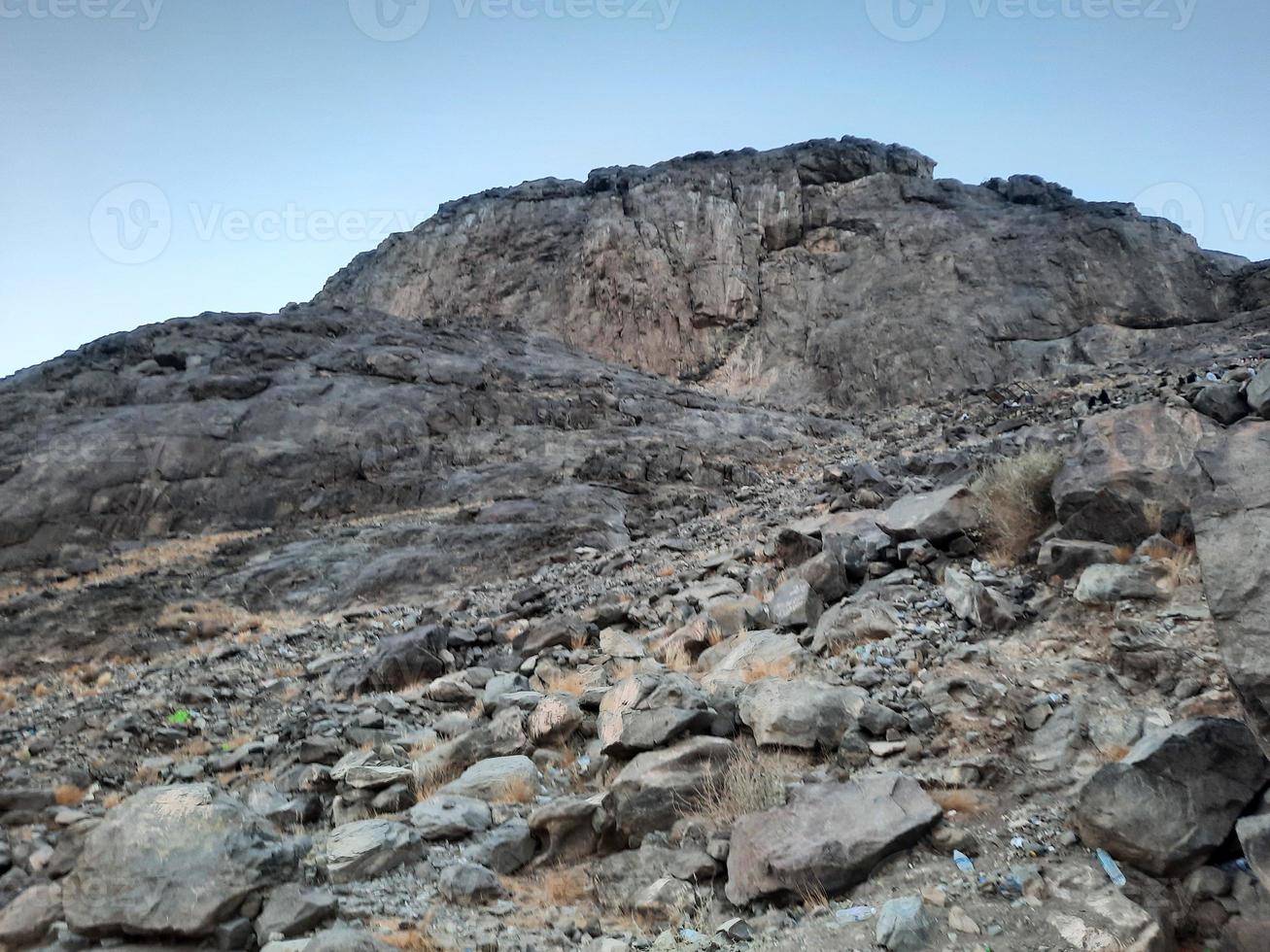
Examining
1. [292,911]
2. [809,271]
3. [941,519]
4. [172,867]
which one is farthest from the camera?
[809,271]

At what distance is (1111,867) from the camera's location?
333 centimetres

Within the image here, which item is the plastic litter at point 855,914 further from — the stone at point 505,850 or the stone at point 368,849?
the stone at point 368,849

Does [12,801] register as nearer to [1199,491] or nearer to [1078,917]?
[1078,917]

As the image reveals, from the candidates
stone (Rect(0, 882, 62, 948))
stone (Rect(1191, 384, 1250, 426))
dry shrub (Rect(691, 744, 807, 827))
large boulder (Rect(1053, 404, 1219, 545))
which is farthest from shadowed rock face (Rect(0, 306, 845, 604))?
dry shrub (Rect(691, 744, 807, 827))

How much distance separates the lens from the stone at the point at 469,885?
4.27 m

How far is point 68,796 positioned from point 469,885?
178 inches

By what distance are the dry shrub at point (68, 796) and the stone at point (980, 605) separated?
7.38 meters

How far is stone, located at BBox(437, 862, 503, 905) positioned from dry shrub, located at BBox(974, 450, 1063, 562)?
198 inches

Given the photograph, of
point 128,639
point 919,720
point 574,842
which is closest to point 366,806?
point 574,842

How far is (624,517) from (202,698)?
33.1 ft

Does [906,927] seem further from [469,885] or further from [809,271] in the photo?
[809,271]

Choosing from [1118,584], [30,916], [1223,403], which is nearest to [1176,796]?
[1118,584]

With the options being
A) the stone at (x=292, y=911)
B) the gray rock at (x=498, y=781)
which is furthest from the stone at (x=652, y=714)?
the stone at (x=292, y=911)

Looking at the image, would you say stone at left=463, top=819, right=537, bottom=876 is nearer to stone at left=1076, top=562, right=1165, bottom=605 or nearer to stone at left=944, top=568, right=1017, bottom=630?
stone at left=944, top=568, right=1017, bottom=630
